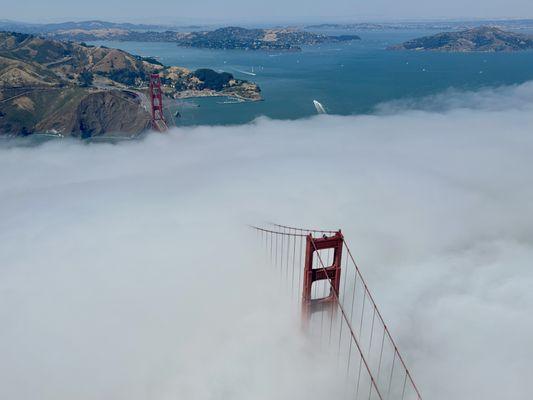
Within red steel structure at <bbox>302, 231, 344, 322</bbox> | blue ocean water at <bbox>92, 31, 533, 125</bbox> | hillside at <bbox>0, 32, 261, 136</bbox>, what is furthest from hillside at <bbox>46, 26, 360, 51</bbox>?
red steel structure at <bbox>302, 231, 344, 322</bbox>

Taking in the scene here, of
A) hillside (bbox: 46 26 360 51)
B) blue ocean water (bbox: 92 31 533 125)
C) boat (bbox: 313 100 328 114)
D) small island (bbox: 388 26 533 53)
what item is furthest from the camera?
hillside (bbox: 46 26 360 51)

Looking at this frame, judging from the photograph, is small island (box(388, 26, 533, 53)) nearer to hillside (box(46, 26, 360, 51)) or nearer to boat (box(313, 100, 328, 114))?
hillside (box(46, 26, 360, 51))

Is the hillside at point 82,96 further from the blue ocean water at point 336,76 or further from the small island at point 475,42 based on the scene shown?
the small island at point 475,42

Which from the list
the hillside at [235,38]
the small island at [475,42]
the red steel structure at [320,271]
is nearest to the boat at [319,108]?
the red steel structure at [320,271]

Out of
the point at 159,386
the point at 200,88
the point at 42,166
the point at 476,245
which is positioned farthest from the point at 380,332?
the point at 200,88

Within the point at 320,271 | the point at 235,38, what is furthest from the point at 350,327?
the point at 235,38

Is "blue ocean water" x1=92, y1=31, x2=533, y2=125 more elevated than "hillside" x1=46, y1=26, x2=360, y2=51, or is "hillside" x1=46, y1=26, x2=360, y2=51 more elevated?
"hillside" x1=46, y1=26, x2=360, y2=51
